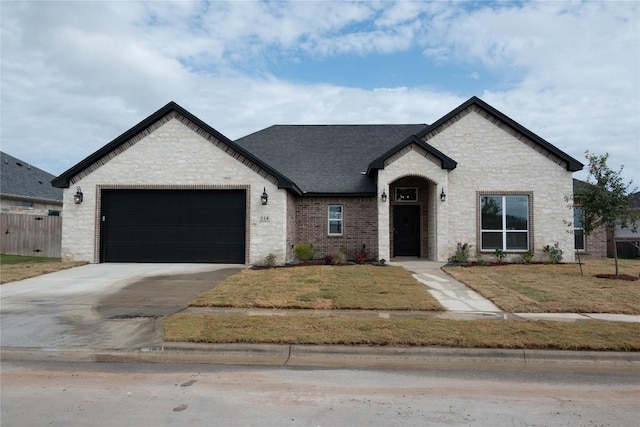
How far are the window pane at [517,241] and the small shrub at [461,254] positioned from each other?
1673 millimetres

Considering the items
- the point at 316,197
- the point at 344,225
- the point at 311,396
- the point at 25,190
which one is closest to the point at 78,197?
the point at 316,197

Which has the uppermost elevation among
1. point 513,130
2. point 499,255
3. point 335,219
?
point 513,130

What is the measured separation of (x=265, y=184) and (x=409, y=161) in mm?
5549

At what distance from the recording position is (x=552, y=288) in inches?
430

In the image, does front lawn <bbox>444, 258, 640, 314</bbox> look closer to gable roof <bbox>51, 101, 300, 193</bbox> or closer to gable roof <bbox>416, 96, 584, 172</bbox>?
gable roof <bbox>416, 96, 584, 172</bbox>

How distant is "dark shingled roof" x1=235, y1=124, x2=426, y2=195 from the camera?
61.2 feet

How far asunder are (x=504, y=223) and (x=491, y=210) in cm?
71

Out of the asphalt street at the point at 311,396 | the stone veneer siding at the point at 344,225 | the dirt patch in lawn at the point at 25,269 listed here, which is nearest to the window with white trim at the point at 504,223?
the stone veneer siding at the point at 344,225

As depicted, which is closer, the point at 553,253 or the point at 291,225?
the point at 553,253

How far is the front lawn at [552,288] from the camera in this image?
28.6ft

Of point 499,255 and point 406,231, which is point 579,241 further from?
point 406,231

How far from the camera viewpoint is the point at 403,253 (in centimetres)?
1861

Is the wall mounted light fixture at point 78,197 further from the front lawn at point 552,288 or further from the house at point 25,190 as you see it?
the front lawn at point 552,288

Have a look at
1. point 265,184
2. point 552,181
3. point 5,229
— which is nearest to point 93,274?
point 265,184
